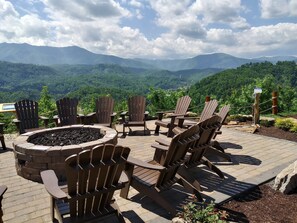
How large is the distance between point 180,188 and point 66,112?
3.83m

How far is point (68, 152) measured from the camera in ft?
12.7

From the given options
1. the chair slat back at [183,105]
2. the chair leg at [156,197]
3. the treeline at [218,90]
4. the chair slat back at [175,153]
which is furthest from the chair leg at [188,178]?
the treeline at [218,90]

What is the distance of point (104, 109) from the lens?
6.83 metres

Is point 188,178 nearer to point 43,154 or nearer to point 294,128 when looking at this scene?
point 43,154

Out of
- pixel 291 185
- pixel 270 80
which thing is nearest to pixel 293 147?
pixel 291 185

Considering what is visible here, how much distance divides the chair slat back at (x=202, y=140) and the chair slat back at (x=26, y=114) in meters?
4.23

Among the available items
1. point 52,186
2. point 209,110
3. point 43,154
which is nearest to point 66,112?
point 43,154

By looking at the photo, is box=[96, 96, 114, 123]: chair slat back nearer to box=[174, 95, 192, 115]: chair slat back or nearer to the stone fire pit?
box=[174, 95, 192, 115]: chair slat back

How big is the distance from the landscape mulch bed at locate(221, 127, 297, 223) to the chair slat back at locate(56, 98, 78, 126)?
439cm

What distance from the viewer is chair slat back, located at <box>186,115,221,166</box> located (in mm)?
3418

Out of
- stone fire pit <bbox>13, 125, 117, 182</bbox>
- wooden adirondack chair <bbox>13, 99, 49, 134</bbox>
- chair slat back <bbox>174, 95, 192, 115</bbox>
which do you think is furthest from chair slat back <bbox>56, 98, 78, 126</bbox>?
chair slat back <bbox>174, 95, 192, 115</bbox>

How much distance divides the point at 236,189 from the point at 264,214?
0.59 m

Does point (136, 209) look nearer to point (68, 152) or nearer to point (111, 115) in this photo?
point (68, 152)

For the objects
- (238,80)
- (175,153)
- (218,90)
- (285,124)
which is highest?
(175,153)
